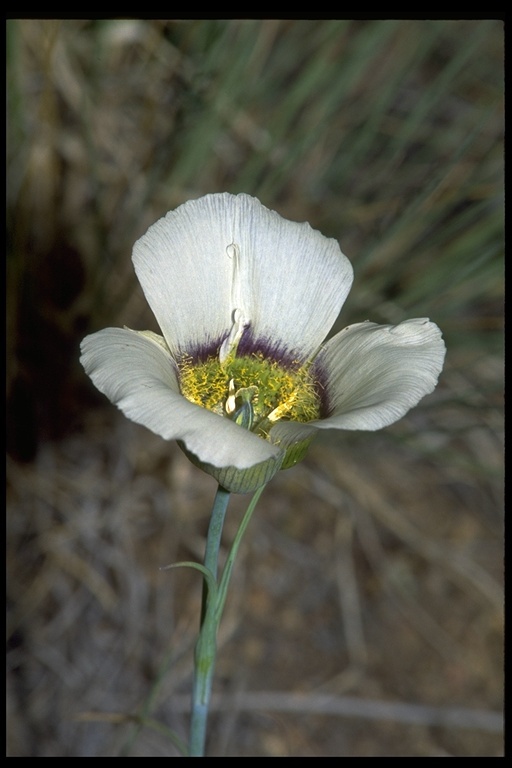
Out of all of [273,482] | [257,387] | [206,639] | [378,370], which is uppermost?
[378,370]

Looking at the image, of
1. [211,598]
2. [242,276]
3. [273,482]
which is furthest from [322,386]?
[273,482]

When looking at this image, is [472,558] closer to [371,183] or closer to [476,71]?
[371,183]

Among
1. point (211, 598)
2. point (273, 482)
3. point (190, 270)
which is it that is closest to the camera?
point (211, 598)

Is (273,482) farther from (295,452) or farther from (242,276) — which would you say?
(295,452)

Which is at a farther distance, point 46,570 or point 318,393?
point 46,570

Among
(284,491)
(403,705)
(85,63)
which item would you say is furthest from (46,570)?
(85,63)

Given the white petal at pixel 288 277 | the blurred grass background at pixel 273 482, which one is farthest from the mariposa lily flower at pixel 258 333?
the blurred grass background at pixel 273 482

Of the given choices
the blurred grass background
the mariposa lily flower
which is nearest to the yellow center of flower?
the mariposa lily flower

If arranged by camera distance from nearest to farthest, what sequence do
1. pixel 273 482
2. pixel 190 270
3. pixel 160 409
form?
pixel 160 409 → pixel 190 270 → pixel 273 482
